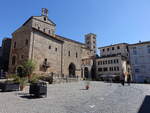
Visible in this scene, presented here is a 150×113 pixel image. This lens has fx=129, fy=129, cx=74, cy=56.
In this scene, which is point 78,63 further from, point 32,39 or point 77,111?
point 77,111

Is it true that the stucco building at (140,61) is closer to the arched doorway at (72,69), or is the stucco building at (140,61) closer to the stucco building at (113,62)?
the stucco building at (113,62)

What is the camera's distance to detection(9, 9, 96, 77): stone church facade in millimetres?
28020

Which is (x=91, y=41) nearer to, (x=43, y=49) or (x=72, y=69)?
(x=72, y=69)

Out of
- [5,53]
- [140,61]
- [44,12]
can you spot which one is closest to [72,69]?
[44,12]

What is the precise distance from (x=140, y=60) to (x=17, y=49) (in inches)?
1308

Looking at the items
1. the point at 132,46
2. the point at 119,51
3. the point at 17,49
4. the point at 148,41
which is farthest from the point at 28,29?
the point at 119,51

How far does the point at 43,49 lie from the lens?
30109 millimetres

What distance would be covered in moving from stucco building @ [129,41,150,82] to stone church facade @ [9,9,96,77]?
1671 cm

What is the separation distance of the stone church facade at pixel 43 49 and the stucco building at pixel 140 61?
54.8ft

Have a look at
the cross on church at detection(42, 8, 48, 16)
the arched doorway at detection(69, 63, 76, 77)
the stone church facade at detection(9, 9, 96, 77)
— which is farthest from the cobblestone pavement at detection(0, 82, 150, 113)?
the cross on church at detection(42, 8, 48, 16)

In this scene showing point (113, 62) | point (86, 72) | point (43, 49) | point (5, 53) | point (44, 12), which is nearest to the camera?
point (43, 49)

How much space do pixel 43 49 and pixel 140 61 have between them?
27.4m

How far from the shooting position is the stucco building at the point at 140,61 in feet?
119

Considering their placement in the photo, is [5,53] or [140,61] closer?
[5,53]
